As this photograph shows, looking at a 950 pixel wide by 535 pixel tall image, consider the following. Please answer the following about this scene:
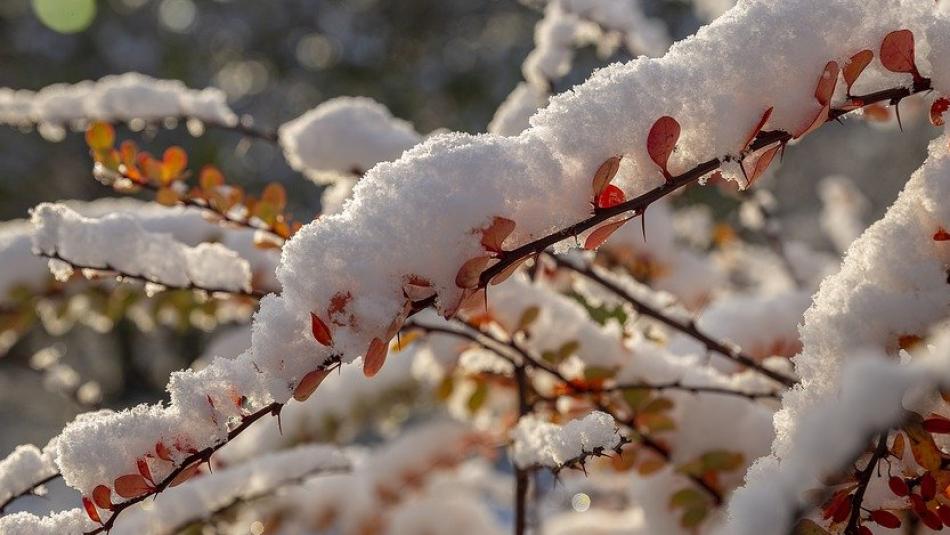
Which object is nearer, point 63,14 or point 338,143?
point 338,143

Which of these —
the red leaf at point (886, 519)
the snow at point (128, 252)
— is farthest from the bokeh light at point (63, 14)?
the red leaf at point (886, 519)

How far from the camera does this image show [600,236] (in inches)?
21.6

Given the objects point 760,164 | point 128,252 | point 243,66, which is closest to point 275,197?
point 128,252

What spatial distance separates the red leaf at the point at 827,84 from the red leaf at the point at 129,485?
476 mm

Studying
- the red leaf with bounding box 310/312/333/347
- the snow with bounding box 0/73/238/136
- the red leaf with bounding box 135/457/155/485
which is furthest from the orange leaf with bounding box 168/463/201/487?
the snow with bounding box 0/73/238/136

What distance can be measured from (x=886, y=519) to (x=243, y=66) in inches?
196

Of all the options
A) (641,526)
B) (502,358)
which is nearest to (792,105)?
(502,358)

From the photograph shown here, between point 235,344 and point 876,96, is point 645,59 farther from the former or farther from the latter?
point 235,344

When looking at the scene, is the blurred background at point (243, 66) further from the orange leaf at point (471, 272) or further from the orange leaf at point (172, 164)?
the orange leaf at point (471, 272)

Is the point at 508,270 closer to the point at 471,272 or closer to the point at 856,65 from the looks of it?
the point at 471,272

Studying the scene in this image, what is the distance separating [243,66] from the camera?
5047 millimetres

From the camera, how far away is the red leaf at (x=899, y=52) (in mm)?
518

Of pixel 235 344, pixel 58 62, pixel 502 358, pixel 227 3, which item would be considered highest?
pixel 227 3

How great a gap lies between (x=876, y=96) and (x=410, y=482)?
1.44 metres
